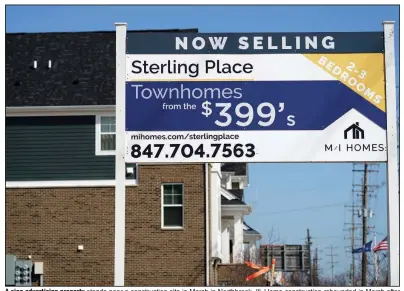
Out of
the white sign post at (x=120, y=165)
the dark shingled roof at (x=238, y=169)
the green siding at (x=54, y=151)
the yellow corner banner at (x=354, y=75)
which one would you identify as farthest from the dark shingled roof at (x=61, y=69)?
the yellow corner banner at (x=354, y=75)

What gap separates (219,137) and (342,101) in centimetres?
201

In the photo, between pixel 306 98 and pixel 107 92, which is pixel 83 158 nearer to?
pixel 107 92

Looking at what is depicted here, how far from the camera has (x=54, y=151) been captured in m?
31.1

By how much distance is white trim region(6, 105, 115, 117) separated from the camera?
101ft

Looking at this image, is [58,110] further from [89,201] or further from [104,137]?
[89,201]

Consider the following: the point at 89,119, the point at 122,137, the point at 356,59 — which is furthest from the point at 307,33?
the point at 89,119

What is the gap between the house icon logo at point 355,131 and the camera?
1320 centimetres

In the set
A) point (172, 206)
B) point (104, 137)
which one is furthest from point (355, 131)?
point (104, 137)

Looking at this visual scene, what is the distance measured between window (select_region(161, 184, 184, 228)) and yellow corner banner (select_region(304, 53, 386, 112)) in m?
17.9

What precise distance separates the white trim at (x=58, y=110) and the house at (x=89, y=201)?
0.12 ft

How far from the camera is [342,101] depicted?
43.5 ft

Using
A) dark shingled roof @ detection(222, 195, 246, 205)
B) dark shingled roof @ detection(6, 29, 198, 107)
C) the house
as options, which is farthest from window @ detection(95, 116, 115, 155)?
dark shingled roof @ detection(222, 195, 246, 205)

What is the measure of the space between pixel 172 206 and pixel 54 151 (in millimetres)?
4800

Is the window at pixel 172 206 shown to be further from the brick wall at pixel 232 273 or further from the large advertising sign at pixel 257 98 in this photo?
the large advertising sign at pixel 257 98
